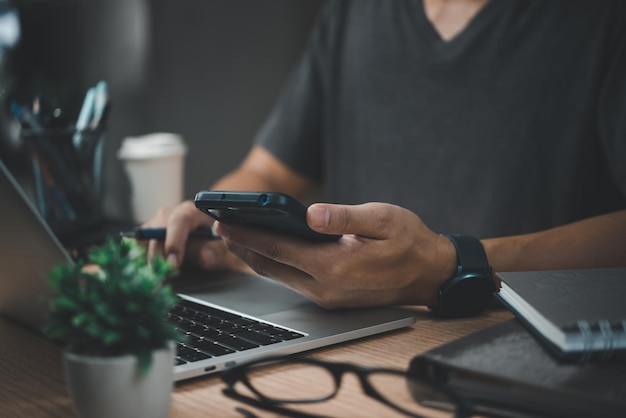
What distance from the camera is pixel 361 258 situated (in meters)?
0.72

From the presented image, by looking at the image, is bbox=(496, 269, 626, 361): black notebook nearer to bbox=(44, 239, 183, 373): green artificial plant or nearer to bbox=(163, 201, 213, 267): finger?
bbox=(44, 239, 183, 373): green artificial plant

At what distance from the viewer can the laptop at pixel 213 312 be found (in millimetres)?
575

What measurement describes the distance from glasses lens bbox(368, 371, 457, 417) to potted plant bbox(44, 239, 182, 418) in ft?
0.48

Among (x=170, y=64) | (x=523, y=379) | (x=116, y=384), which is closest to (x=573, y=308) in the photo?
(x=523, y=379)

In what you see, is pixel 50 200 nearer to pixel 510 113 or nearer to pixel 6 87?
pixel 6 87

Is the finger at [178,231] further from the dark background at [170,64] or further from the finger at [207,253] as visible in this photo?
the dark background at [170,64]

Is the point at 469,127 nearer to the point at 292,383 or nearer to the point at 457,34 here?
the point at 457,34

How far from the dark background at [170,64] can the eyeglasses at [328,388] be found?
109cm

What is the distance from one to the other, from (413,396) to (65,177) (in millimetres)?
804

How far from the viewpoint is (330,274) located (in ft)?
2.33

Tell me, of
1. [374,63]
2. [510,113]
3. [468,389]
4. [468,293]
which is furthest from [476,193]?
[468,389]

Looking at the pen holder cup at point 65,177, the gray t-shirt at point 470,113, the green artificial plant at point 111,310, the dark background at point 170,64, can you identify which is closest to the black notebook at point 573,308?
the green artificial plant at point 111,310

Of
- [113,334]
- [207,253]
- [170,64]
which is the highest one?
[170,64]

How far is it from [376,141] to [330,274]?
795 millimetres
